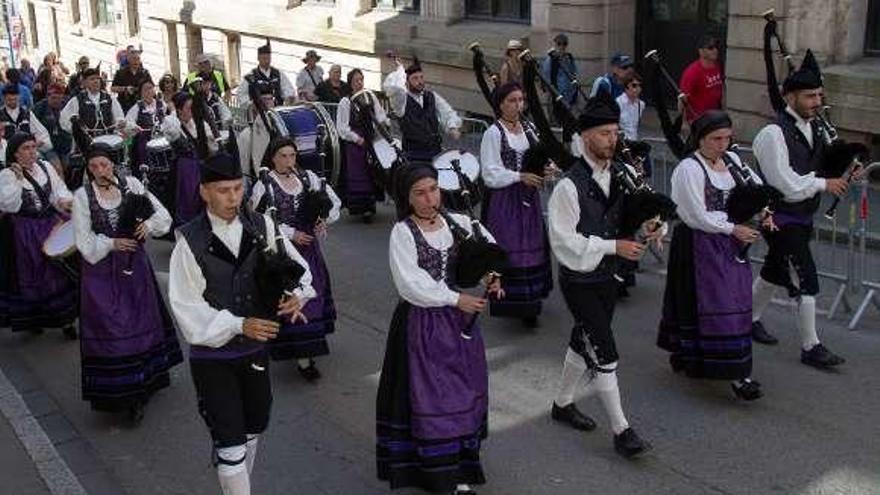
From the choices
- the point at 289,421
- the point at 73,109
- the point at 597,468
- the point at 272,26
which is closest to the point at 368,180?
the point at 73,109

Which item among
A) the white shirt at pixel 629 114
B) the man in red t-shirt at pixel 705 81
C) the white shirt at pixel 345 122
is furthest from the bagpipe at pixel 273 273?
the man in red t-shirt at pixel 705 81

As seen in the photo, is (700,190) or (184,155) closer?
(700,190)

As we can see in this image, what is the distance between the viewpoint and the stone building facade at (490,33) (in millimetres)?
11445

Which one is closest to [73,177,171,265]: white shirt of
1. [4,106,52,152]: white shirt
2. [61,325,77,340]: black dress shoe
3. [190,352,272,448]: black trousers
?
[190,352,272,448]: black trousers

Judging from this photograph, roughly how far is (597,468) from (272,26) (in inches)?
729

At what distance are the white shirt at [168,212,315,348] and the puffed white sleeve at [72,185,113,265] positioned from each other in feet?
6.03

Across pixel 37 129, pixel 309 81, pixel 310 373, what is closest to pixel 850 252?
pixel 310 373

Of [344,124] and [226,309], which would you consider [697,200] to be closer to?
[226,309]

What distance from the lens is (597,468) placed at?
5.66 m

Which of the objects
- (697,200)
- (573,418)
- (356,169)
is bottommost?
(573,418)

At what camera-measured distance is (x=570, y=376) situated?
19.6 ft

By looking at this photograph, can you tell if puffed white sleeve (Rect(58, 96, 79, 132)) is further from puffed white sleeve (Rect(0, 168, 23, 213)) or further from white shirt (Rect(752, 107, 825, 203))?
white shirt (Rect(752, 107, 825, 203))

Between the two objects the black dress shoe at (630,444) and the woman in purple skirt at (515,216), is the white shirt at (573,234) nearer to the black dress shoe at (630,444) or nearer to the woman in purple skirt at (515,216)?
the black dress shoe at (630,444)

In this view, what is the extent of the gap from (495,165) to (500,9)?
33.5ft
